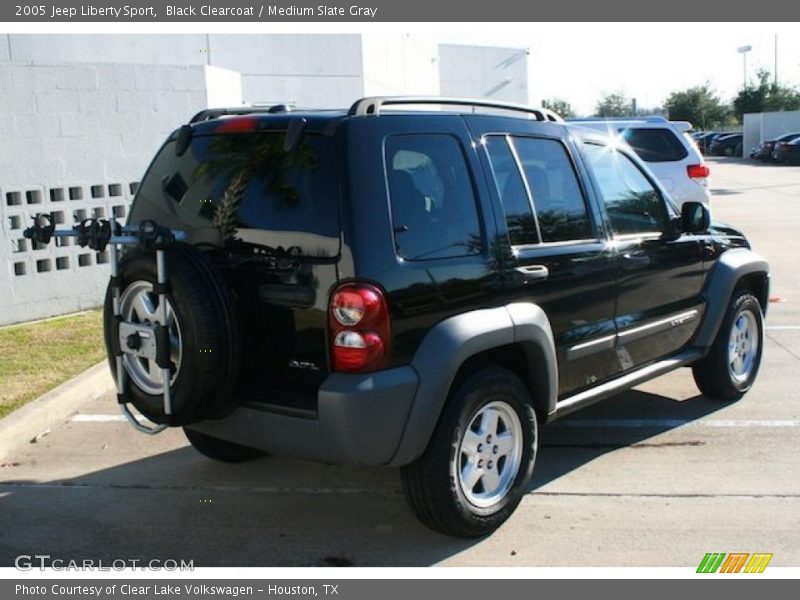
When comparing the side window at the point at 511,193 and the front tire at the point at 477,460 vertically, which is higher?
the side window at the point at 511,193

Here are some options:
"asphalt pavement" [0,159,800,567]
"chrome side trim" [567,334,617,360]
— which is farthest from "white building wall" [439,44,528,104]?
"chrome side trim" [567,334,617,360]

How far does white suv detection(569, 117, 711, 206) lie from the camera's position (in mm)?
12086

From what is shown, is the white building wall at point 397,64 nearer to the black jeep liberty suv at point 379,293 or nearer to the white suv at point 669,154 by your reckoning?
the white suv at point 669,154

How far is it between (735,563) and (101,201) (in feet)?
24.6

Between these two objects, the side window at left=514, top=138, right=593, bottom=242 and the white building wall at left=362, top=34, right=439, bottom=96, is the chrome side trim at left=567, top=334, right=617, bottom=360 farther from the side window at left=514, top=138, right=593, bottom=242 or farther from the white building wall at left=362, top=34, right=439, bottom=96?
the white building wall at left=362, top=34, right=439, bottom=96

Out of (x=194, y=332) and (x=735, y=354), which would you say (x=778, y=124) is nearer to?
(x=735, y=354)

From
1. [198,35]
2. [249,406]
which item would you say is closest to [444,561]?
[249,406]

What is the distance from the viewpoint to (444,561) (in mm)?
3990

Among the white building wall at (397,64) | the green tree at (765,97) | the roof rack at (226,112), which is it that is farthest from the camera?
the green tree at (765,97)

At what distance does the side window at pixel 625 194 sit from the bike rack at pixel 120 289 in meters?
2.41

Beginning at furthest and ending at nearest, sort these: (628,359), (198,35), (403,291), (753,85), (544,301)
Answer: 1. (753,85)
2. (198,35)
3. (628,359)
4. (544,301)
5. (403,291)

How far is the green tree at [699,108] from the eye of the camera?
73.6 meters

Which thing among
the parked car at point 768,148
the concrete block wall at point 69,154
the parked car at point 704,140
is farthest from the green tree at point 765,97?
the concrete block wall at point 69,154

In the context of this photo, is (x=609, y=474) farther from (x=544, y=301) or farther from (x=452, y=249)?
(x=452, y=249)
